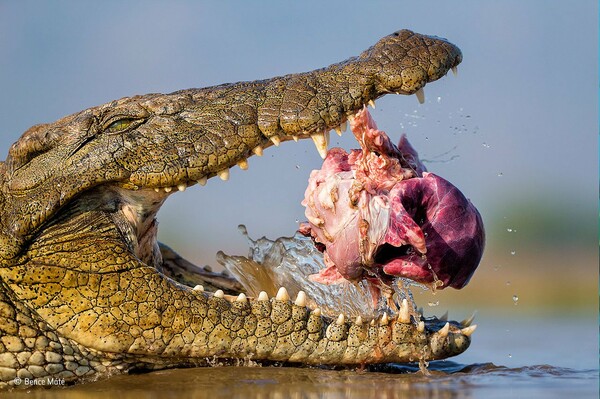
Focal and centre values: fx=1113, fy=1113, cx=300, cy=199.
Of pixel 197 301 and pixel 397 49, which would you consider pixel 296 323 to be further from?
pixel 397 49

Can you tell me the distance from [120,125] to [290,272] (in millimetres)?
1574

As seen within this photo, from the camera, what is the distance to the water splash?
22.0 feet

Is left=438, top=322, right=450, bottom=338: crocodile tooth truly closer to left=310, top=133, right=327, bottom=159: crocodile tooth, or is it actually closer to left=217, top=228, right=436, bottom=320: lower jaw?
left=217, top=228, right=436, bottom=320: lower jaw

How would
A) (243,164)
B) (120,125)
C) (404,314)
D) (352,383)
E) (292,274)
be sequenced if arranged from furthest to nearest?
(292,274) → (120,125) → (243,164) → (404,314) → (352,383)

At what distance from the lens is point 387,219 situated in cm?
578

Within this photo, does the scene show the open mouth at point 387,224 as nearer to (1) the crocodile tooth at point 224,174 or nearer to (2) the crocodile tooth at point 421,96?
(2) the crocodile tooth at point 421,96

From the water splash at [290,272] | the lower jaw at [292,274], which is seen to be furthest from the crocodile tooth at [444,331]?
the water splash at [290,272]

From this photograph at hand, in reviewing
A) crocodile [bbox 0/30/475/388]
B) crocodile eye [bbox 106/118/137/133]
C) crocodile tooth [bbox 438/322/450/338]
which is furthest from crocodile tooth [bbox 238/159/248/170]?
crocodile tooth [bbox 438/322/450/338]

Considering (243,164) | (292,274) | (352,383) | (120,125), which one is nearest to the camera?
(352,383)

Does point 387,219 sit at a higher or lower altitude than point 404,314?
higher

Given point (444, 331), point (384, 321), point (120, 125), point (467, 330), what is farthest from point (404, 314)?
point (120, 125)

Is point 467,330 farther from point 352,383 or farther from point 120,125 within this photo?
point 120,125

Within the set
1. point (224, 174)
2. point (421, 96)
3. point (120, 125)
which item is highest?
point (421, 96)

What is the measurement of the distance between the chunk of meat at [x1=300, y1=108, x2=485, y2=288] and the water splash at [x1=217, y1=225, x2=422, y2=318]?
65 cm
